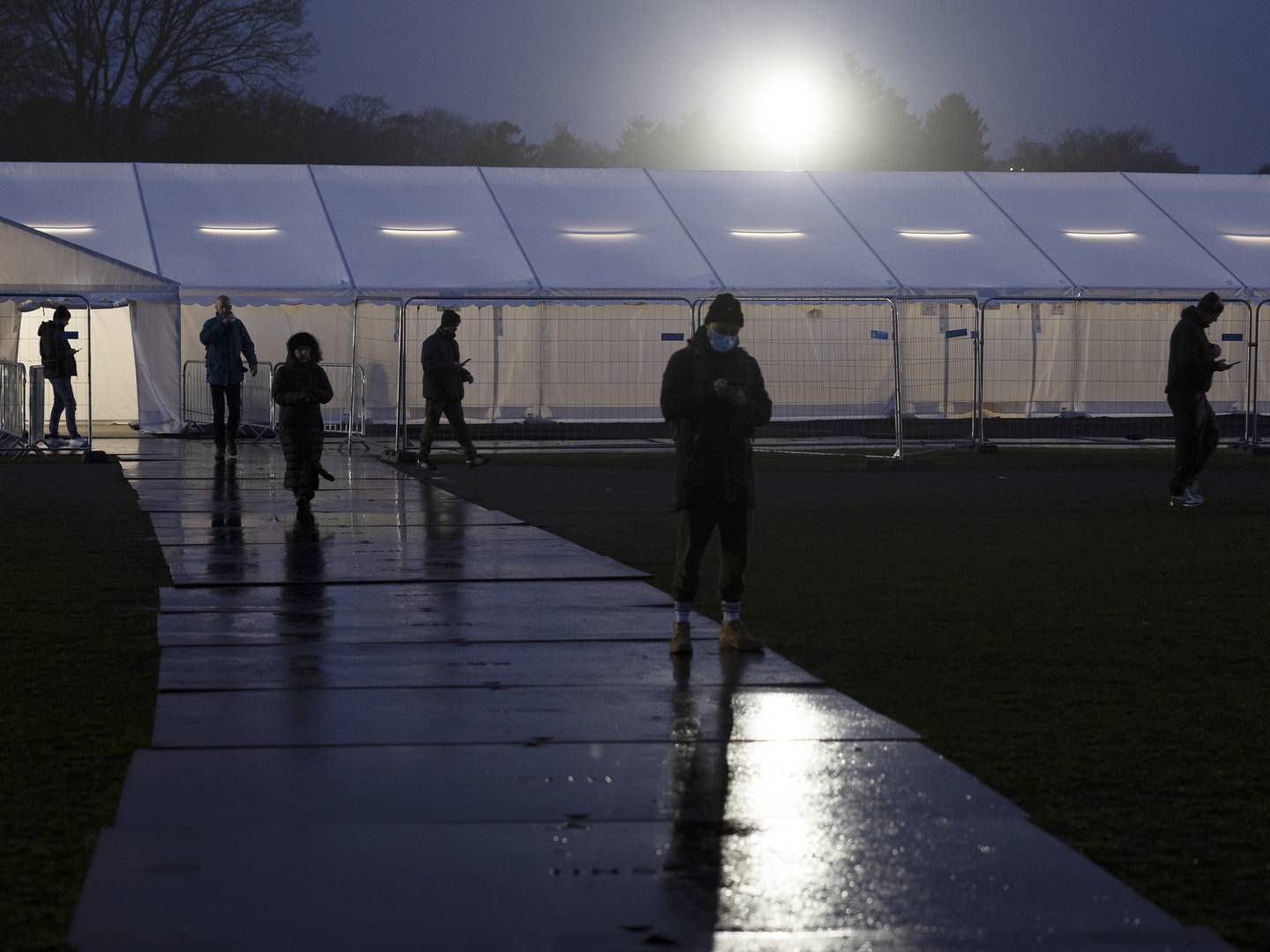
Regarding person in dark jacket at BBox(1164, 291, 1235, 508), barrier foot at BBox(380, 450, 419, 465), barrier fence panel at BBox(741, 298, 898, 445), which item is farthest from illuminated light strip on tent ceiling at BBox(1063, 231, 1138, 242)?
person in dark jacket at BBox(1164, 291, 1235, 508)

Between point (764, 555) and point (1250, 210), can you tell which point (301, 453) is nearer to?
point (764, 555)

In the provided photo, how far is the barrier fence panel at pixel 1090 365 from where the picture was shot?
2869cm

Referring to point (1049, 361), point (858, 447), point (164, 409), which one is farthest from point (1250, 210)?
point (164, 409)

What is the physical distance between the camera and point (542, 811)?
16.6 feet

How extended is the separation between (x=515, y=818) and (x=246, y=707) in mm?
1842

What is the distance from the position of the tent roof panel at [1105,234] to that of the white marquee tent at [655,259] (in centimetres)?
5

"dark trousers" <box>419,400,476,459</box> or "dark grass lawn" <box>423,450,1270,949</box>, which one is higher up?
"dark trousers" <box>419,400,476,459</box>

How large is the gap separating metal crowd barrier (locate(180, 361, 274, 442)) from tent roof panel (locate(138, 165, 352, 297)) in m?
1.65

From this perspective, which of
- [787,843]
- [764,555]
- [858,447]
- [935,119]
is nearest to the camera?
[787,843]

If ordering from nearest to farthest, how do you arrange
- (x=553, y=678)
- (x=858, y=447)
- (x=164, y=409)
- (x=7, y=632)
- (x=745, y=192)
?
(x=553, y=678)
(x=7, y=632)
(x=858, y=447)
(x=164, y=409)
(x=745, y=192)

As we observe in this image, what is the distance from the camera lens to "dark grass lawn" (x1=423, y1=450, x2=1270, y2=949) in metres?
5.00

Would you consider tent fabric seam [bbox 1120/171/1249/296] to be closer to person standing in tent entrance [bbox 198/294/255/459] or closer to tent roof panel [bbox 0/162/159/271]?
person standing in tent entrance [bbox 198/294/255/459]

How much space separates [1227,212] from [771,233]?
7.85 meters

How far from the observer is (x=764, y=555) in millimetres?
11711
